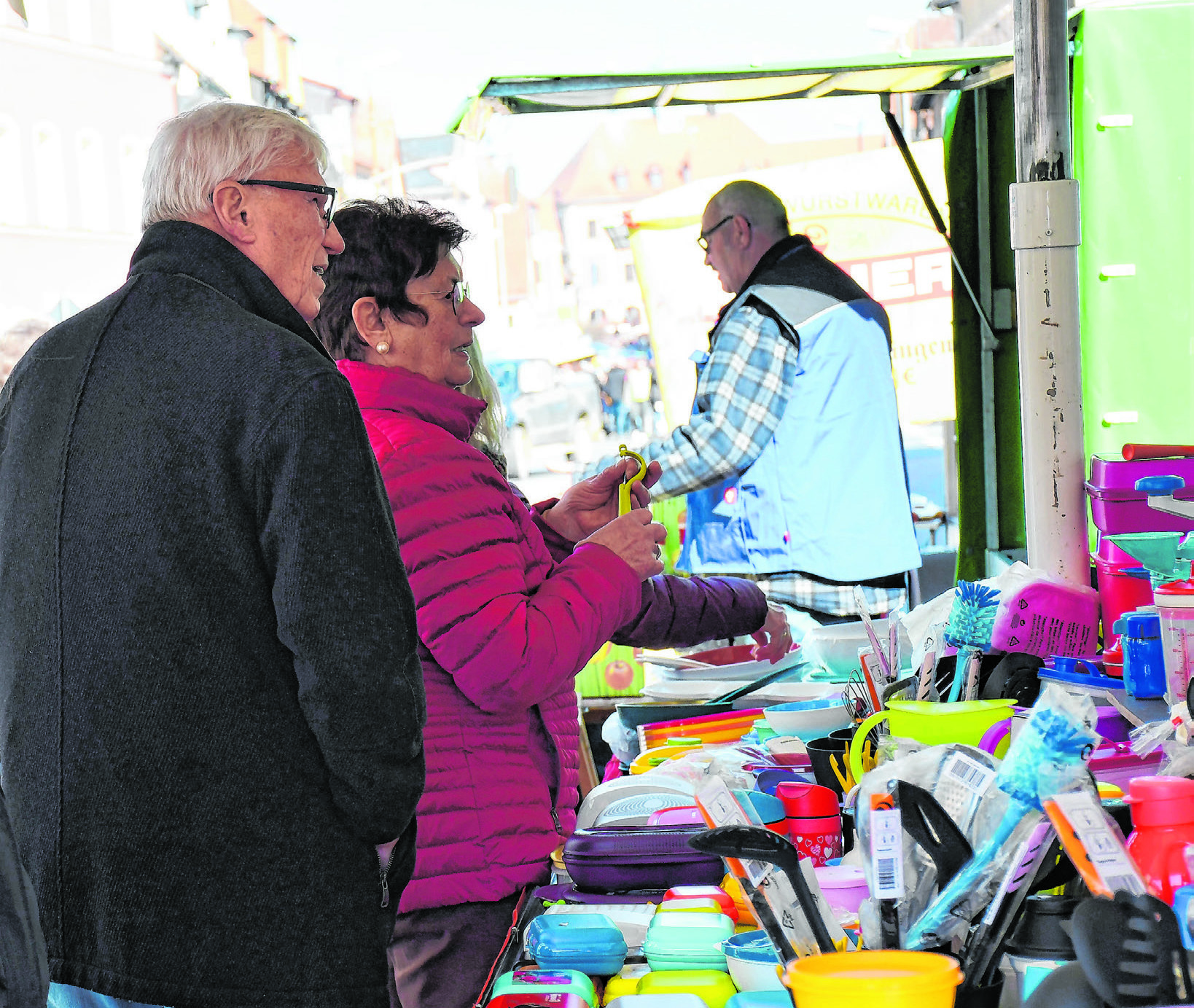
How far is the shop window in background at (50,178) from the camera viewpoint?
16.0 metres

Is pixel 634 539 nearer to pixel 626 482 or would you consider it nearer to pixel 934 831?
pixel 626 482

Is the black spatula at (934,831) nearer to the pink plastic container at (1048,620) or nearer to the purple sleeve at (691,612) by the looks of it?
the pink plastic container at (1048,620)

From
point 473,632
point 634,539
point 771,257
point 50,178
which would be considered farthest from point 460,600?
point 50,178

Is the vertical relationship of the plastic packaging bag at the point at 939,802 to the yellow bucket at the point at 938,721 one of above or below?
above

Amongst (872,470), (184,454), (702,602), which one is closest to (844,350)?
(872,470)

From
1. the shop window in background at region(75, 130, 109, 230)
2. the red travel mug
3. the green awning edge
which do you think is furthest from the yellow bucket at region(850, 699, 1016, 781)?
the shop window in background at region(75, 130, 109, 230)

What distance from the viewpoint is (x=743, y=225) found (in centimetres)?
374

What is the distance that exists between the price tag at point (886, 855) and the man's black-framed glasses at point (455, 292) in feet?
3.90

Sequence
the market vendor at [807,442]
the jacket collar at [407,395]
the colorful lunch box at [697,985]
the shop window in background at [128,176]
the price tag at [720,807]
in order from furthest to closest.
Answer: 1. the shop window in background at [128,176]
2. the market vendor at [807,442]
3. the jacket collar at [407,395]
4. the colorful lunch box at [697,985]
5. the price tag at [720,807]

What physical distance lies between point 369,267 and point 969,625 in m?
1.08

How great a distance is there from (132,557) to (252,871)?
1.19ft

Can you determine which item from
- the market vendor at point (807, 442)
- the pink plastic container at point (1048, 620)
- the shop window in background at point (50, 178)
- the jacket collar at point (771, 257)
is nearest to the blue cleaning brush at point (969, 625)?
the pink plastic container at point (1048, 620)

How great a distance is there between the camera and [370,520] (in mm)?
1363

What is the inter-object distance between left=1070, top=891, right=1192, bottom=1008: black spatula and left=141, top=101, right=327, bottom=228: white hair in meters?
1.22
